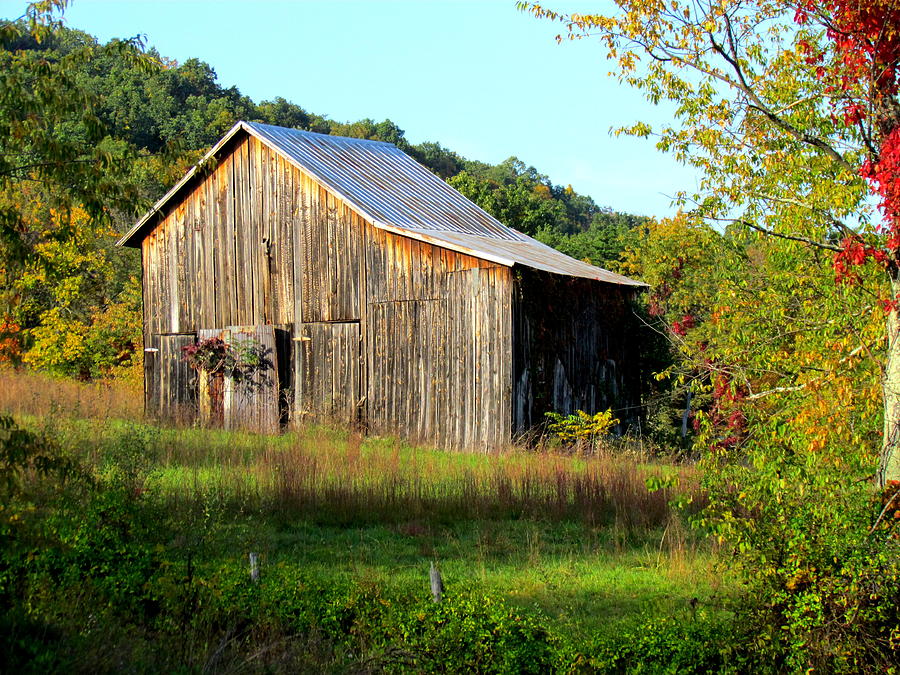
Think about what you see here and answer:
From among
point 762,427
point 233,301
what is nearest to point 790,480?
point 762,427

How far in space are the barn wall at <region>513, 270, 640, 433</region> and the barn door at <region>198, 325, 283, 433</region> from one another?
5.57 meters

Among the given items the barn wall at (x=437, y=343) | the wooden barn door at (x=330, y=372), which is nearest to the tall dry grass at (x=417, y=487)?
the barn wall at (x=437, y=343)

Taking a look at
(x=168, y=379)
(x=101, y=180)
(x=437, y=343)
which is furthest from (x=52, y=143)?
(x=168, y=379)

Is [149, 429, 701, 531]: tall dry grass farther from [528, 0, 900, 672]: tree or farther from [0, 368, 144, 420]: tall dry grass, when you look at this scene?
[0, 368, 144, 420]: tall dry grass

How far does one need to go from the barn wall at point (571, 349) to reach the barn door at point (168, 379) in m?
8.14

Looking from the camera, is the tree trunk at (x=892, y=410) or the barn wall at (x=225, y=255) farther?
the barn wall at (x=225, y=255)

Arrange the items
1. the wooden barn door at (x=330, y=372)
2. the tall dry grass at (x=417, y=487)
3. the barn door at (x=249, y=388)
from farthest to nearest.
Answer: the barn door at (x=249, y=388), the wooden barn door at (x=330, y=372), the tall dry grass at (x=417, y=487)

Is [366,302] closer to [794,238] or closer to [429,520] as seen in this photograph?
[429,520]

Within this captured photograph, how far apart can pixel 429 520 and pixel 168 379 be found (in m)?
11.7

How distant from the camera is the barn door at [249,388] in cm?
1822

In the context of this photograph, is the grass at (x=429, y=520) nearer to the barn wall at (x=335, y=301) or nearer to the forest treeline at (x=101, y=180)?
the barn wall at (x=335, y=301)

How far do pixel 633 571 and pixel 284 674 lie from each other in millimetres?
4276

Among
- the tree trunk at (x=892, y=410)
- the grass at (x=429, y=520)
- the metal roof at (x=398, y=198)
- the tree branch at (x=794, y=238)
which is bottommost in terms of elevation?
the grass at (x=429, y=520)

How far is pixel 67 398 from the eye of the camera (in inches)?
781
